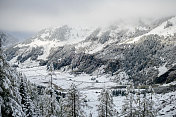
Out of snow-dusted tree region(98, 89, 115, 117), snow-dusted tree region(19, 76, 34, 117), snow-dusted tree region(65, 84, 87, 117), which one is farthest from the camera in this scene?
snow-dusted tree region(98, 89, 115, 117)

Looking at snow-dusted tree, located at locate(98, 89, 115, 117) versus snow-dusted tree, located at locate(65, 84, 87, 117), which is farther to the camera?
snow-dusted tree, located at locate(98, 89, 115, 117)

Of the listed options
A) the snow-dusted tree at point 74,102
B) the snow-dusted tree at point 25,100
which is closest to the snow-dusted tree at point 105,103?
the snow-dusted tree at point 74,102

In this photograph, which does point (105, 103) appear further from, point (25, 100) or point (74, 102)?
point (25, 100)

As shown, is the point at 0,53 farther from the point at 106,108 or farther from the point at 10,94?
the point at 106,108

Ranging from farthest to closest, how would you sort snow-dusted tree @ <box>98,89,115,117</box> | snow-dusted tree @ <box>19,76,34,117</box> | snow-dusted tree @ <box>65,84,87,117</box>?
1. snow-dusted tree @ <box>98,89,115,117</box>
2. snow-dusted tree @ <box>65,84,87,117</box>
3. snow-dusted tree @ <box>19,76,34,117</box>

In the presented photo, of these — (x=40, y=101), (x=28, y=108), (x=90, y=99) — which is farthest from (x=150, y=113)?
(x=90, y=99)

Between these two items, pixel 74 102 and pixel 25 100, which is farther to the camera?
pixel 74 102

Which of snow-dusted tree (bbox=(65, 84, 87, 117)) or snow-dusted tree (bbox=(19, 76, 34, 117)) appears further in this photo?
snow-dusted tree (bbox=(65, 84, 87, 117))

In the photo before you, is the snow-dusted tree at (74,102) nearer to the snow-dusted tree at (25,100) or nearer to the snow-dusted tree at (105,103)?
the snow-dusted tree at (105,103)

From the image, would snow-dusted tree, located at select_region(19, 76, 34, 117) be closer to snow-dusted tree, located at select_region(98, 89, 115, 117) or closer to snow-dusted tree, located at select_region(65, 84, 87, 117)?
snow-dusted tree, located at select_region(65, 84, 87, 117)

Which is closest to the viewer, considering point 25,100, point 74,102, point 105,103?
point 25,100

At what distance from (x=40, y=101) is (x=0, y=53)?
4147 centimetres

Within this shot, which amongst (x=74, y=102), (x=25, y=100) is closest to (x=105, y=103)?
(x=74, y=102)

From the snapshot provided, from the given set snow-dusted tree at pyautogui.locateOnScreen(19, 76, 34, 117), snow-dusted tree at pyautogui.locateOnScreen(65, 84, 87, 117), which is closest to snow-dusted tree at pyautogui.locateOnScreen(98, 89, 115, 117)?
snow-dusted tree at pyautogui.locateOnScreen(65, 84, 87, 117)
